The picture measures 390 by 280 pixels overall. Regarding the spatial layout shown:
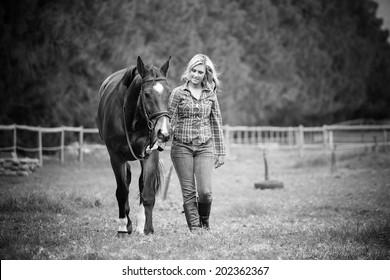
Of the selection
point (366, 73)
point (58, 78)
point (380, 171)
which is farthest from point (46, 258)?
point (366, 73)

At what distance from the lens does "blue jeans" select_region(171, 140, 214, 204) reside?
18.9 ft

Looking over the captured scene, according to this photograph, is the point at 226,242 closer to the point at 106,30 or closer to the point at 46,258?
the point at 46,258

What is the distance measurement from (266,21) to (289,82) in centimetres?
452

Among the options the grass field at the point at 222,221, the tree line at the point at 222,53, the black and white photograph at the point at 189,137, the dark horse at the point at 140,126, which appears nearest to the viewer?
the grass field at the point at 222,221

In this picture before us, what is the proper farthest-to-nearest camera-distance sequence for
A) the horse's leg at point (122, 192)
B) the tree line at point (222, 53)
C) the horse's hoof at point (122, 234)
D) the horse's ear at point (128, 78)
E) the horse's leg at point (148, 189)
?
the tree line at point (222, 53)
the horse's leg at point (122, 192)
the horse's ear at point (128, 78)
the horse's leg at point (148, 189)
the horse's hoof at point (122, 234)

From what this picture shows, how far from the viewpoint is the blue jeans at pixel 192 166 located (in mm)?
5758

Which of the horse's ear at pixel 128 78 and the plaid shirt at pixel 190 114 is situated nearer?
the plaid shirt at pixel 190 114

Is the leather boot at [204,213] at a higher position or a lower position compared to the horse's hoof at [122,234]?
higher

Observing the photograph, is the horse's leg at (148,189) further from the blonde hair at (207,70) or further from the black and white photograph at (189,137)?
the blonde hair at (207,70)

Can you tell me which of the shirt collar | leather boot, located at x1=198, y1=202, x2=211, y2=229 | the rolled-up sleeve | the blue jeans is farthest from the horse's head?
leather boot, located at x1=198, y1=202, x2=211, y2=229

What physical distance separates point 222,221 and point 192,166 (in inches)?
98.2

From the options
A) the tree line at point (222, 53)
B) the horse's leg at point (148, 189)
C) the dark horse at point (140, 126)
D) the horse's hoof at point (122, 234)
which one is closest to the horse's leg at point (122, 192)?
the dark horse at point (140, 126)

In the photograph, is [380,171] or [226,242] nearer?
[226,242]
